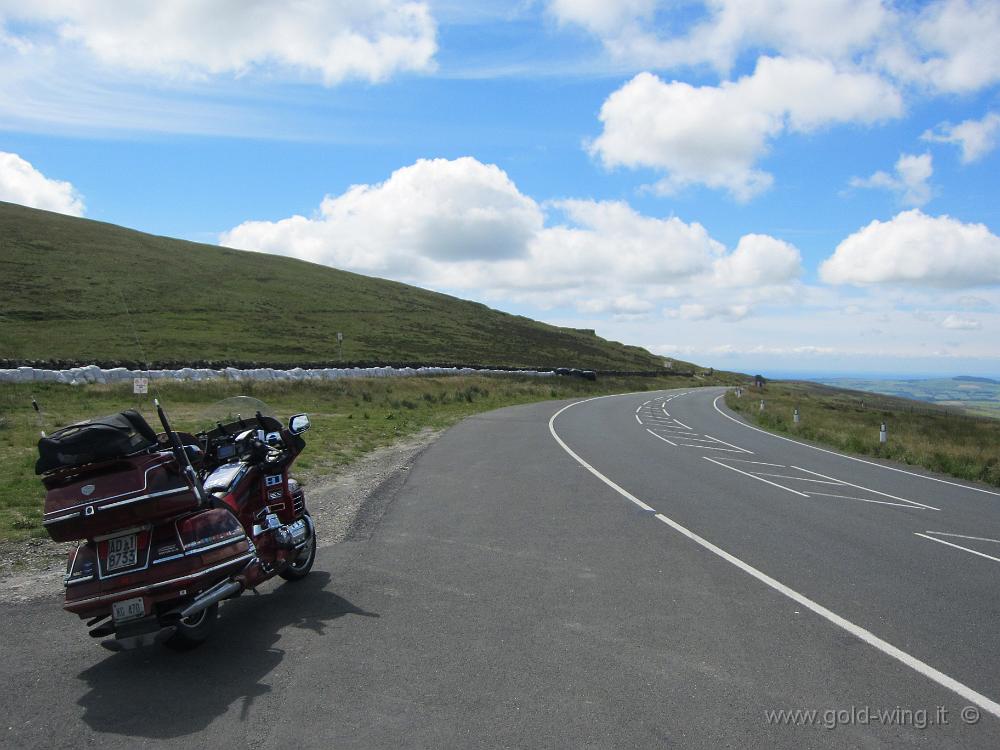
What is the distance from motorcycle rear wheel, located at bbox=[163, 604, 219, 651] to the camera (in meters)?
4.79

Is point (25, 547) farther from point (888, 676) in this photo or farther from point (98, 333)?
point (98, 333)

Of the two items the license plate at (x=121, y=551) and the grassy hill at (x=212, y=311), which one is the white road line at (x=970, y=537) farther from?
the grassy hill at (x=212, y=311)

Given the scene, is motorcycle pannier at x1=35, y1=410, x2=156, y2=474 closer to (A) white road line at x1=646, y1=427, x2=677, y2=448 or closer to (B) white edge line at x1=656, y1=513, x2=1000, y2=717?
(B) white edge line at x1=656, y1=513, x2=1000, y2=717

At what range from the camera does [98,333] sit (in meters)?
52.3

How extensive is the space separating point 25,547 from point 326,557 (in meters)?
3.20

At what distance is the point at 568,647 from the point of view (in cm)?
486

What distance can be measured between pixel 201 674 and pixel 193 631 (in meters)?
0.37

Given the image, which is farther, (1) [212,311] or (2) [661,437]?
(1) [212,311]

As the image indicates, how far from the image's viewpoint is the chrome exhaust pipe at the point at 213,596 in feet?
15.2

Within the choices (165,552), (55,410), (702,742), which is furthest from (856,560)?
(55,410)

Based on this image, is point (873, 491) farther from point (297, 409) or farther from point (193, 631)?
point (297, 409)

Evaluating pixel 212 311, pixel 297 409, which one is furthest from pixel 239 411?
pixel 212 311

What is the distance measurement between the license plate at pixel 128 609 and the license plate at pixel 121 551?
0.75 ft

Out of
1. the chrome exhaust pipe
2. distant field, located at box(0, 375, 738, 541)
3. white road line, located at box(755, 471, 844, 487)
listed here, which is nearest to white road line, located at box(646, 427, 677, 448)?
white road line, located at box(755, 471, 844, 487)
